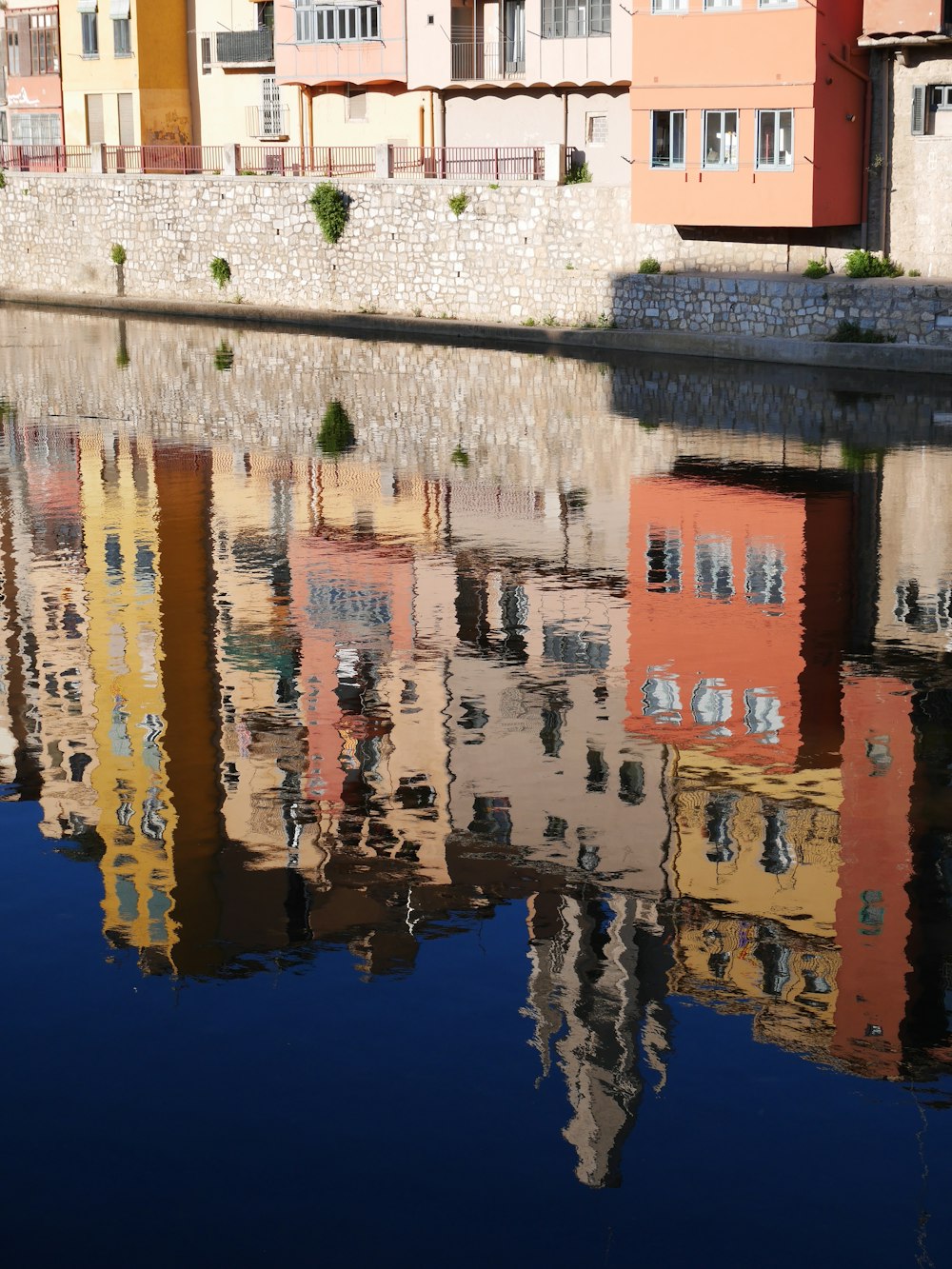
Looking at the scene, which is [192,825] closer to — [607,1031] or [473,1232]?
[607,1031]

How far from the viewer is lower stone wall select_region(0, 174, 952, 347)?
34.0m

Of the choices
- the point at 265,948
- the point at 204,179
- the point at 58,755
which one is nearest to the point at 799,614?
the point at 58,755

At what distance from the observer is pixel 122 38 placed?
59.7 m

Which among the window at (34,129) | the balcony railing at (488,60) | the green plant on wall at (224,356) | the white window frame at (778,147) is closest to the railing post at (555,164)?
the white window frame at (778,147)

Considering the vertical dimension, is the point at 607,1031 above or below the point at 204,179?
below

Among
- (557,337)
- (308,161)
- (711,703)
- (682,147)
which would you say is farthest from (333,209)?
(711,703)

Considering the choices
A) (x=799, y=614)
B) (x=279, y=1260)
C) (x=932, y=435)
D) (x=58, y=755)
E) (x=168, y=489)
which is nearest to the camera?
(x=279, y=1260)

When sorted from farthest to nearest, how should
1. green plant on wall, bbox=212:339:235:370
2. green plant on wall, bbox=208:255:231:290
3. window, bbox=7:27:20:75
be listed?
1. window, bbox=7:27:20:75
2. green plant on wall, bbox=208:255:231:290
3. green plant on wall, bbox=212:339:235:370

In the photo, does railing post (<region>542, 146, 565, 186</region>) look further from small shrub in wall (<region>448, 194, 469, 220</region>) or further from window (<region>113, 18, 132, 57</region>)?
window (<region>113, 18, 132, 57</region>)

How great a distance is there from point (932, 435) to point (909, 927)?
53.8 ft

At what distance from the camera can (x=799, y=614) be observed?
14703 millimetres

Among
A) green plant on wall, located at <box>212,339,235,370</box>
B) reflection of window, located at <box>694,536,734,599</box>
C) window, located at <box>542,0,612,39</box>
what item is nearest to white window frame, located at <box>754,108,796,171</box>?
window, located at <box>542,0,612,39</box>

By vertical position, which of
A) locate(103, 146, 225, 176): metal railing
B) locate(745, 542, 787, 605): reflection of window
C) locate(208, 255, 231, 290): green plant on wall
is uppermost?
locate(103, 146, 225, 176): metal railing

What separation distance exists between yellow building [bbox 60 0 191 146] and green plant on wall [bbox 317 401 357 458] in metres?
34.4
